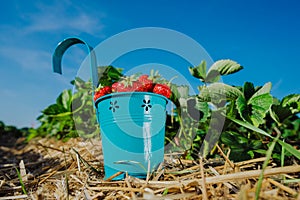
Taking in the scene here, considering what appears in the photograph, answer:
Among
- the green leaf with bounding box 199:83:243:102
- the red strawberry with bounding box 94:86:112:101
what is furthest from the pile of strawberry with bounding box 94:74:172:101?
the green leaf with bounding box 199:83:243:102

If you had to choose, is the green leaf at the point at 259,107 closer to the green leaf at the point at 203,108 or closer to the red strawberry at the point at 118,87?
the green leaf at the point at 203,108

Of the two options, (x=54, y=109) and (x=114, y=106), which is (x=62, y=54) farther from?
(x=54, y=109)

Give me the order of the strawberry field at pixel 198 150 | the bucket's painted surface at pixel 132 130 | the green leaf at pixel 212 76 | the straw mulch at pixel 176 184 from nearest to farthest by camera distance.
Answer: the straw mulch at pixel 176 184
the strawberry field at pixel 198 150
the bucket's painted surface at pixel 132 130
the green leaf at pixel 212 76

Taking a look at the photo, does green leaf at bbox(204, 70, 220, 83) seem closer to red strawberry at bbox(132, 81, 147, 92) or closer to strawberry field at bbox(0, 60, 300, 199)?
strawberry field at bbox(0, 60, 300, 199)

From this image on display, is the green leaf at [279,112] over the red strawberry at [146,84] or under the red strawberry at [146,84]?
under

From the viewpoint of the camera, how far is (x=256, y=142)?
4.53 ft

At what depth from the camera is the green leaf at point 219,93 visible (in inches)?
55.0

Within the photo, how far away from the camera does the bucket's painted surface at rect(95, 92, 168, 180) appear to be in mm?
1194

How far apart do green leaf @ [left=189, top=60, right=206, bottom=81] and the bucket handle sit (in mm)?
541

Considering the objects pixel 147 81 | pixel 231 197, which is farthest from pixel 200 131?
pixel 231 197

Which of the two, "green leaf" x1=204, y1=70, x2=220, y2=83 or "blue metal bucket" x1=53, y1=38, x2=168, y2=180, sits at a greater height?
"green leaf" x1=204, y1=70, x2=220, y2=83

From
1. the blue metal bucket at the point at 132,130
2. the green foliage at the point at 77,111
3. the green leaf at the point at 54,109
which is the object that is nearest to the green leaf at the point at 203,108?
the blue metal bucket at the point at 132,130

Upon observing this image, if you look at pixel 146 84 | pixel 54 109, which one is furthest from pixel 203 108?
pixel 54 109

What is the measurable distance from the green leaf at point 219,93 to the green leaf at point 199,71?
0.18 metres
